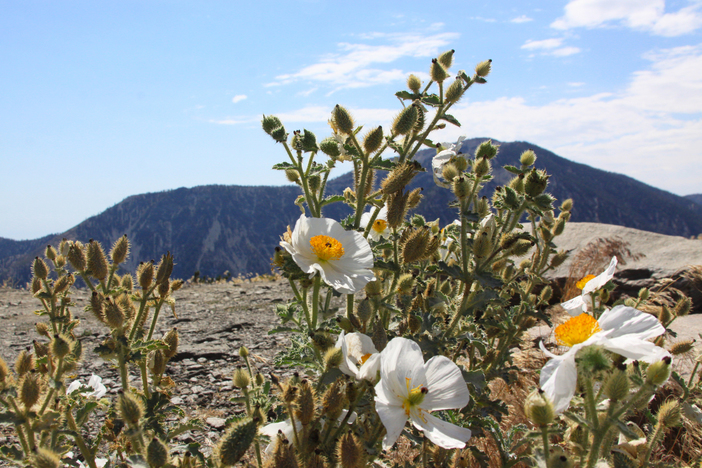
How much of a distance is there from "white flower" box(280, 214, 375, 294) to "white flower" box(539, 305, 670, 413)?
0.51 m

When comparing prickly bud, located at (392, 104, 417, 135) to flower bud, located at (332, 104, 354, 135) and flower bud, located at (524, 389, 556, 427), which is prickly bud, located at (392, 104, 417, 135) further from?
flower bud, located at (524, 389, 556, 427)

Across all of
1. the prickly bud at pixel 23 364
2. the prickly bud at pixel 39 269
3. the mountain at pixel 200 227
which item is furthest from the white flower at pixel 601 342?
the mountain at pixel 200 227

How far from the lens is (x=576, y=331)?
1.00 metres

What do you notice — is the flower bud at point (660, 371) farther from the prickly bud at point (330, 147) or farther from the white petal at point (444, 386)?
the prickly bud at point (330, 147)

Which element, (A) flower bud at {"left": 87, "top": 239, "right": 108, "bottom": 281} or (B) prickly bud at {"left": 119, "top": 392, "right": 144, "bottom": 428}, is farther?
(A) flower bud at {"left": 87, "top": 239, "right": 108, "bottom": 281}

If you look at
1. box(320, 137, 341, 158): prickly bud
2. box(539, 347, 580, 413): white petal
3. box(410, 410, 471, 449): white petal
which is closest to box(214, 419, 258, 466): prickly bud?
box(410, 410, 471, 449): white petal

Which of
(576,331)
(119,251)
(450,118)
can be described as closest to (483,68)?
(450,118)

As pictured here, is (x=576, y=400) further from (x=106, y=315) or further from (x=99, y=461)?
(x=99, y=461)

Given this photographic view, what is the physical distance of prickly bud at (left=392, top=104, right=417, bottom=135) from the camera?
134 cm

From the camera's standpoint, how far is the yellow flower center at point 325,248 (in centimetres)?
124

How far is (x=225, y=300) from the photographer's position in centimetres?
546

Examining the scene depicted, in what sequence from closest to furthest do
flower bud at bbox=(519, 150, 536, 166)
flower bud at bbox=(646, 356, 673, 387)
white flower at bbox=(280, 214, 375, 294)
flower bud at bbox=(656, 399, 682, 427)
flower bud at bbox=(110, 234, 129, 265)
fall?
flower bud at bbox=(646, 356, 673, 387) → flower bud at bbox=(656, 399, 682, 427) → white flower at bbox=(280, 214, 375, 294) → flower bud at bbox=(110, 234, 129, 265) → flower bud at bbox=(519, 150, 536, 166)

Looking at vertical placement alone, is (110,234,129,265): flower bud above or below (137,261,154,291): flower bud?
above

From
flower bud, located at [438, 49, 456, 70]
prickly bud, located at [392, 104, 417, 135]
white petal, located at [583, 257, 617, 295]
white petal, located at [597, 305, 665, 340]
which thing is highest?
flower bud, located at [438, 49, 456, 70]
